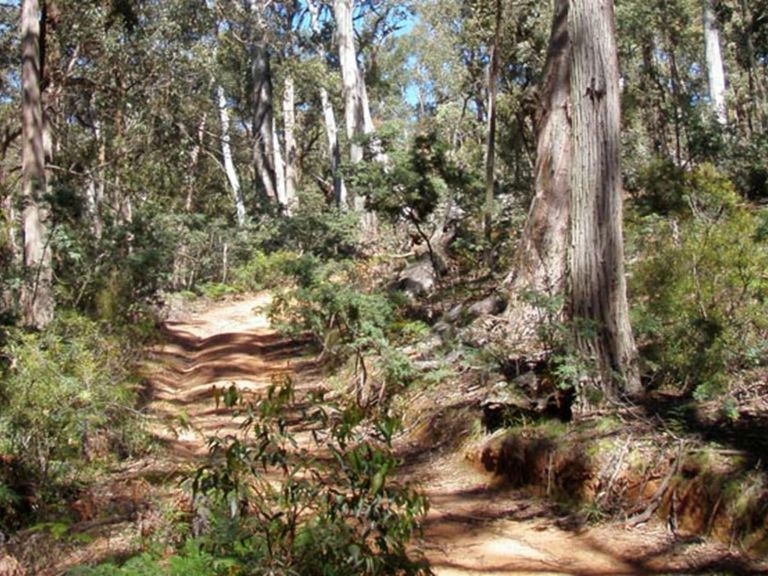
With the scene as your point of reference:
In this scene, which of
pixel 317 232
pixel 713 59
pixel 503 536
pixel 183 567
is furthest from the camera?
pixel 713 59

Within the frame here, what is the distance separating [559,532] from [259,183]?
23.8 m

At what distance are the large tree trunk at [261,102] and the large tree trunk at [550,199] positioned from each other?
1912 centimetres

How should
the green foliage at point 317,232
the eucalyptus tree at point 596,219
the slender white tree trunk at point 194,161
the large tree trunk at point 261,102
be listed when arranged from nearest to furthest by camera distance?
the eucalyptus tree at point 596,219 < the green foliage at point 317,232 < the large tree trunk at point 261,102 < the slender white tree trunk at point 194,161

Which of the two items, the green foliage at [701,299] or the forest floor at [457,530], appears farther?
the green foliage at [701,299]

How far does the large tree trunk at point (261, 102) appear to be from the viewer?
2773cm

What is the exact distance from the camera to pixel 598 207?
706cm

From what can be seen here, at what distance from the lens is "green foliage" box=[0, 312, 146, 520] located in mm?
6188

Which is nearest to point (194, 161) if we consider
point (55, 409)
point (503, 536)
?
point (55, 409)

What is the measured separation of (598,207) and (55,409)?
4373 mm

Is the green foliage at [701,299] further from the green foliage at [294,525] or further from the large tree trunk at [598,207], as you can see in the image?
the green foliage at [294,525]

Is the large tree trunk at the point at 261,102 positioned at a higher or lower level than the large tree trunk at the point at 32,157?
higher

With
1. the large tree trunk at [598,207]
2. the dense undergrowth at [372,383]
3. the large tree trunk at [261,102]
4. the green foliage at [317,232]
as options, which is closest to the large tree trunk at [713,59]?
the green foliage at [317,232]

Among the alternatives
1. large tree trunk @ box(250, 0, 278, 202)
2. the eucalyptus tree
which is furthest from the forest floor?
large tree trunk @ box(250, 0, 278, 202)

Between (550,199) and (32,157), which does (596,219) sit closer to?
(550,199)
